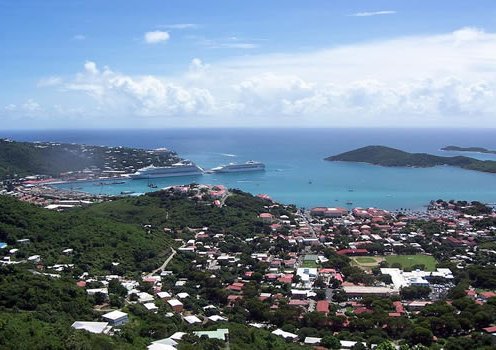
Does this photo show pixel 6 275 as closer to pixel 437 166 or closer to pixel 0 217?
pixel 0 217

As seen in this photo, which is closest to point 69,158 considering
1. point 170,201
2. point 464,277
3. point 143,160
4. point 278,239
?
point 143,160

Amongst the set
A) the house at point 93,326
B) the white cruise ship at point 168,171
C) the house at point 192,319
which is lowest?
the house at point 192,319

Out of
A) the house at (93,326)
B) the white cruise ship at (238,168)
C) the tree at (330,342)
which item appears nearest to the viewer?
the house at (93,326)

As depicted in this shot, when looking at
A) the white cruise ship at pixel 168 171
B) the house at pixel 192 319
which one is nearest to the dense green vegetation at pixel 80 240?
the house at pixel 192 319

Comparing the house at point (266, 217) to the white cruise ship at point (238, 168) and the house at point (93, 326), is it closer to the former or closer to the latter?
the house at point (93, 326)

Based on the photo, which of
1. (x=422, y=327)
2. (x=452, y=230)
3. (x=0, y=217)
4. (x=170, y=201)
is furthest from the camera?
(x=170, y=201)

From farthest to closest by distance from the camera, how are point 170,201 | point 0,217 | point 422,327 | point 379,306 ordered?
1. point 170,201
2. point 0,217
3. point 379,306
4. point 422,327
